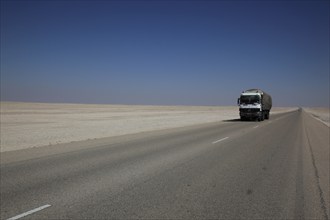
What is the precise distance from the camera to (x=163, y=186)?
689 cm

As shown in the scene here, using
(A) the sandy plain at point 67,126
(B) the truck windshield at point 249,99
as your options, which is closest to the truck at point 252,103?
(B) the truck windshield at point 249,99

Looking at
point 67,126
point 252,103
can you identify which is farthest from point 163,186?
point 252,103

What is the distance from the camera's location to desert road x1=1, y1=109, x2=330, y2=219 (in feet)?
17.4

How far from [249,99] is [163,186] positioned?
31.4 meters

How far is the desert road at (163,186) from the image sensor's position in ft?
17.4

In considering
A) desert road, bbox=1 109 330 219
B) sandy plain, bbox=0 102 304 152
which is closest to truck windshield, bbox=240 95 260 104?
sandy plain, bbox=0 102 304 152

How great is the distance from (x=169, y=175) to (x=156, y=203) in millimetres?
2273

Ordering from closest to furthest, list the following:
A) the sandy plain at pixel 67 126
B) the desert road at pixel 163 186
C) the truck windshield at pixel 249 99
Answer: the desert road at pixel 163 186, the sandy plain at pixel 67 126, the truck windshield at pixel 249 99

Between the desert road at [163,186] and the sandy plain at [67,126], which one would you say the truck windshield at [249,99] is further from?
the desert road at [163,186]

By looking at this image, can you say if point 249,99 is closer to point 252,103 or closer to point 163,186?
point 252,103

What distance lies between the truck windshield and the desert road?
25.5 m

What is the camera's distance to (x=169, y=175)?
7957 millimetres

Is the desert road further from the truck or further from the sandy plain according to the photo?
the truck

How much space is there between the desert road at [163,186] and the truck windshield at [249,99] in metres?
25.5
